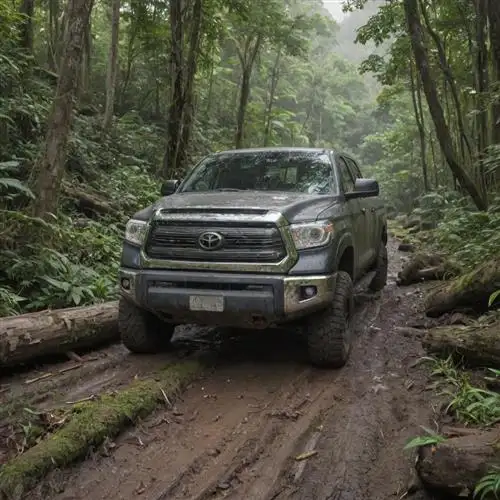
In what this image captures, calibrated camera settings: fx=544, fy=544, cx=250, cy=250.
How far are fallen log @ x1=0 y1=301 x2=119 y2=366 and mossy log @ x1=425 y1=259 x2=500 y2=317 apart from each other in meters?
3.73

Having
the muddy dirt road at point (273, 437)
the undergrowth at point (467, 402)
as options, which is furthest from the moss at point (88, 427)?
the undergrowth at point (467, 402)

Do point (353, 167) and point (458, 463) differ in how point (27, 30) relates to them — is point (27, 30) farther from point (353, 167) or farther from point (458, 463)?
point (458, 463)

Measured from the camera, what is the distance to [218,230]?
463cm

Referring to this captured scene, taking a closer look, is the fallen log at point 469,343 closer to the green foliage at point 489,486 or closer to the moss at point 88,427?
the green foliage at point 489,486

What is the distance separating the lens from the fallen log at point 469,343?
4.36 m

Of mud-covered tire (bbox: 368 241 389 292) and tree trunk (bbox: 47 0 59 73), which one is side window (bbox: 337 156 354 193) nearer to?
mud-covered tire (bbox: 368 241 389 292)

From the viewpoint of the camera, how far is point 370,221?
23.7 ft

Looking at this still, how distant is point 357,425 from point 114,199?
7.89m

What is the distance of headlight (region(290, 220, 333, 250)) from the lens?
181 inches

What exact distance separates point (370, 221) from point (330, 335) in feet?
9.49

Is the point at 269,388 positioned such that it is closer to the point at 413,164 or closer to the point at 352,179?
the point at 352,179

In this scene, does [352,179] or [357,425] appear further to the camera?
[352,179]

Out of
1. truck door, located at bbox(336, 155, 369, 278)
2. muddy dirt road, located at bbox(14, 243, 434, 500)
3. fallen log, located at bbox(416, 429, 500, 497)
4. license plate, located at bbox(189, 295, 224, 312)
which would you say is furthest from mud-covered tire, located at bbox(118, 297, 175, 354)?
fallen log, located at bbox(416, 429, 500, 497)

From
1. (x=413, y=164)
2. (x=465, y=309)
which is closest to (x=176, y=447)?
(x=465, y=309)
